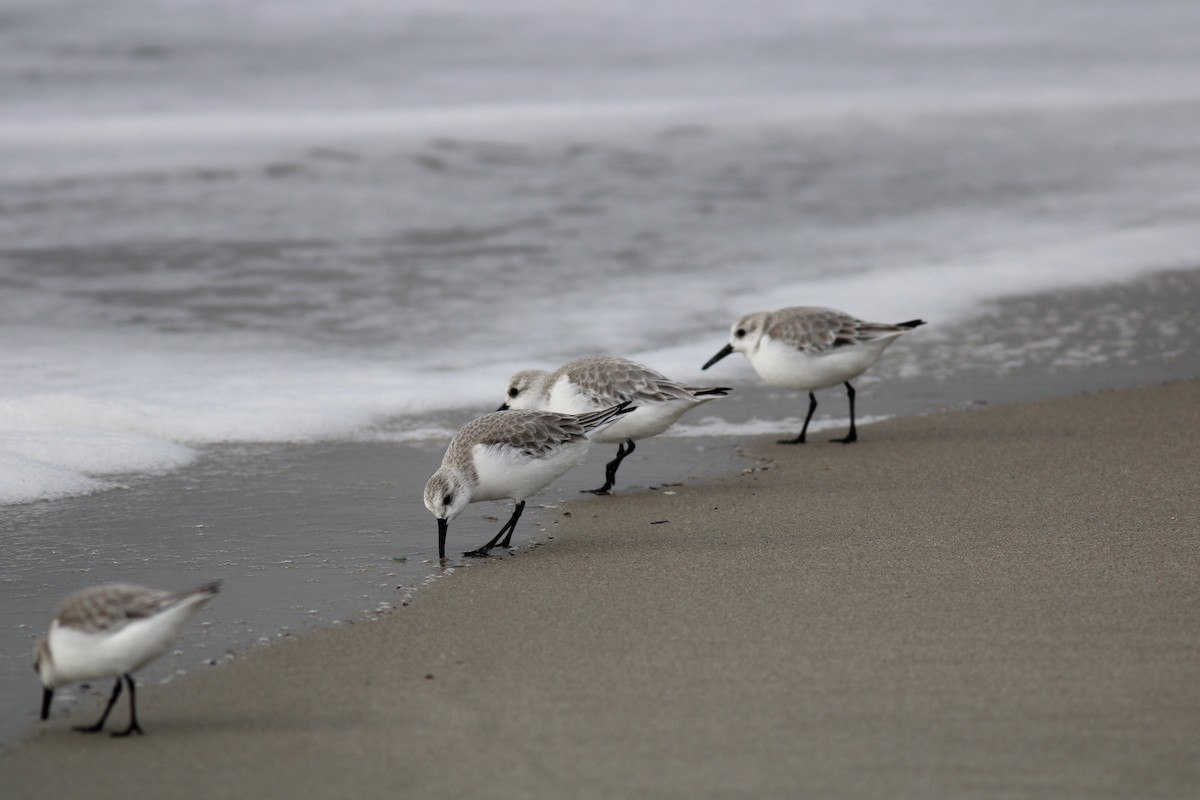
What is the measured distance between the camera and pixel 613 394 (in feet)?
23.5

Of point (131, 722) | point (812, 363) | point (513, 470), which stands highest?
point (812, 363)

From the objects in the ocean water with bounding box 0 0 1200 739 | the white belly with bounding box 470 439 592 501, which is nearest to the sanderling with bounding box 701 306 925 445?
the ocean water with bounding box 0 0 1200 739

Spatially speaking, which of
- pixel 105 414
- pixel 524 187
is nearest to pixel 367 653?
pixel 105 414

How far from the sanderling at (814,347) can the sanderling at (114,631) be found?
4485mm

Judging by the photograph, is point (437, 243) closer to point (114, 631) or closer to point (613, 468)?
point (613, 468)

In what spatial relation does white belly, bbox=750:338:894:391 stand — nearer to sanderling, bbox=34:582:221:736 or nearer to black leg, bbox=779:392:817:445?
black leg, bbox=779:392:817:445

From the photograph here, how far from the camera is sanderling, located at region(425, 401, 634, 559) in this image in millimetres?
5949

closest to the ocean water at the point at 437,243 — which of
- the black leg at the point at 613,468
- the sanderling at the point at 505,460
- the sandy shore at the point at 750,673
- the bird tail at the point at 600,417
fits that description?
the black leg at the point at 613,468

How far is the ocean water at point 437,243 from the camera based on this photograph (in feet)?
22.8

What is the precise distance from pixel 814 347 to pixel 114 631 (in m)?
4.74

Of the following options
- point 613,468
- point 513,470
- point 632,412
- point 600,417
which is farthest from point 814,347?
point 513,470

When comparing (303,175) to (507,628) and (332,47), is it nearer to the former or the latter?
(332,47)

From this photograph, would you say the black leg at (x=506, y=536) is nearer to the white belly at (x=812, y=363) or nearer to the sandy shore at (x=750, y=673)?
the sandy shore at (x=750, y=673)

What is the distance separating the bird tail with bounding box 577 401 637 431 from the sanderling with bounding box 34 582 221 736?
2682 mm
